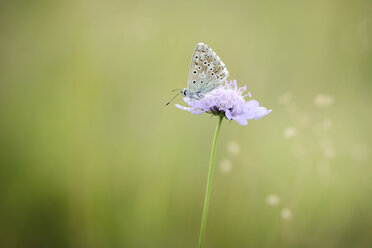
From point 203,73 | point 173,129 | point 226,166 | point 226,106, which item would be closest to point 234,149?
point 226,166

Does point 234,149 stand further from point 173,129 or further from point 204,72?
point 173,129

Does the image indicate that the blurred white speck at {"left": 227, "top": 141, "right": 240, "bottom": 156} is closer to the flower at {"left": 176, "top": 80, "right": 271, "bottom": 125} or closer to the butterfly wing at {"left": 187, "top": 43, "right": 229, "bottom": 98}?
the flower at {"left": 176, "top": 80, "right": 271, "bottom": 125}

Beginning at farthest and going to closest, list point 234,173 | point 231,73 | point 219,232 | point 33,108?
point 231,73
point 33,108
point 234,173
point 219,232

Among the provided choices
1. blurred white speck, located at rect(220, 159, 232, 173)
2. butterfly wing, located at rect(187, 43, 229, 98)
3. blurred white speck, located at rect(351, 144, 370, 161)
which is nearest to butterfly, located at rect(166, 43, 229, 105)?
butterfly wing, located at rect(187, 43, 229, 98)

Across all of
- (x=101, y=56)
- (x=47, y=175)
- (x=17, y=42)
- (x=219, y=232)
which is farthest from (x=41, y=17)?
(x=219, y=232)

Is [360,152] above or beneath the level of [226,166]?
above

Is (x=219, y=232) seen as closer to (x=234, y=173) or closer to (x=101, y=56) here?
(x=234, y=173)
